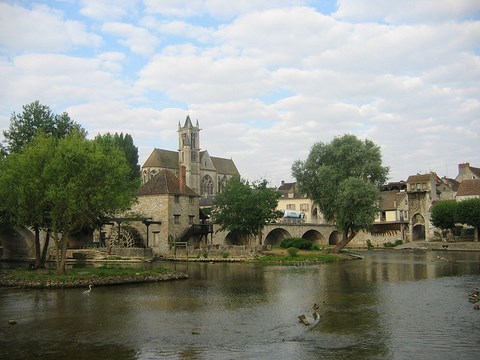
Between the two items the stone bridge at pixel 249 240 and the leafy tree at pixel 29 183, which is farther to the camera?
the stone bridge at pixel 249 240

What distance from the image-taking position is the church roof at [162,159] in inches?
4571

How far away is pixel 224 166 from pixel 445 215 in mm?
63724

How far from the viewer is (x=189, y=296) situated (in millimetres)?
27391

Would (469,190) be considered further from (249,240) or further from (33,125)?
(33,125)

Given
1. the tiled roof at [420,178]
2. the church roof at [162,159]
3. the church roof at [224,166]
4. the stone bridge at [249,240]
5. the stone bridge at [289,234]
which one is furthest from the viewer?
the church roof at [224,166]

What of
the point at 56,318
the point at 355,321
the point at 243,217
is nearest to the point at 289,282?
the point at 355,321

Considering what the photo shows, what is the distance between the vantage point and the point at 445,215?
80750 mm

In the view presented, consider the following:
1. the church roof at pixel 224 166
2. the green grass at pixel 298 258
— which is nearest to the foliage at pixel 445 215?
the green grass at pixel 298 258

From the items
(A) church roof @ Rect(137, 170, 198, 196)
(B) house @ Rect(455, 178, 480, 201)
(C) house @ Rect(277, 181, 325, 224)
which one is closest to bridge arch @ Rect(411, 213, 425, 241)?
(B) house @ Rect(455, 178, 480, 201)

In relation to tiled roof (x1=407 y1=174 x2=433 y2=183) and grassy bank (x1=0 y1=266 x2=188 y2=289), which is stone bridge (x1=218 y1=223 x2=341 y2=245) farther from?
grassy bank (x1=0 y1=266 x2=188 y2=289)

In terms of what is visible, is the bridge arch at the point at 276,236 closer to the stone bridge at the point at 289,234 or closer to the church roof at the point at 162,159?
the stone bridge at the point at 289,234

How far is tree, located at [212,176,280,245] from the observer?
61.2m

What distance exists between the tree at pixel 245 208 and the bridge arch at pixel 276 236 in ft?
40.1

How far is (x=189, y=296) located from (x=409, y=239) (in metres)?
72.6
